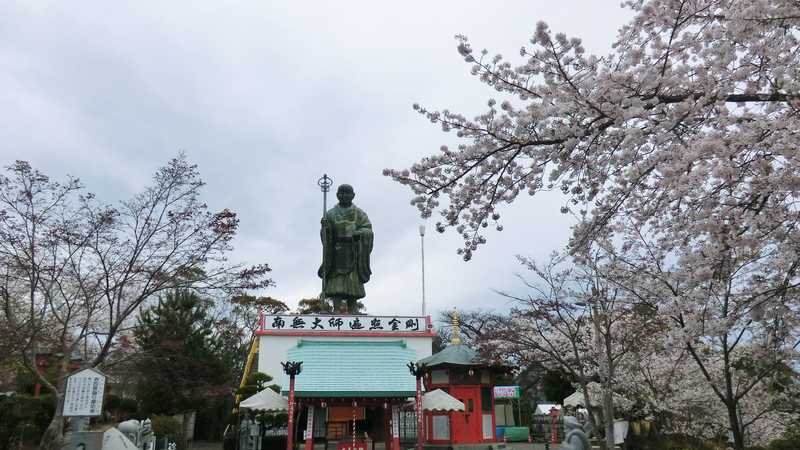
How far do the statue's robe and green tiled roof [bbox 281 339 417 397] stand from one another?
6.36 m

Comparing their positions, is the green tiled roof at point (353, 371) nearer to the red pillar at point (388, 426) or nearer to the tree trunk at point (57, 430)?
the red pillar at point (388, 426)

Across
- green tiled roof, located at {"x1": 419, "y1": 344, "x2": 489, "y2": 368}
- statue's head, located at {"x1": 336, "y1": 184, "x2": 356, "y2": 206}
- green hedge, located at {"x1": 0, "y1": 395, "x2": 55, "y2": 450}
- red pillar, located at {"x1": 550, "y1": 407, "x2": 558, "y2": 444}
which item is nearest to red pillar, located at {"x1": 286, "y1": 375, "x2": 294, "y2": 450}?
green hedge, located at {"x1": 0, "y1": 395, "x2": 55, "y2": 450}

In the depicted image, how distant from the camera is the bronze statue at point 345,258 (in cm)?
1989

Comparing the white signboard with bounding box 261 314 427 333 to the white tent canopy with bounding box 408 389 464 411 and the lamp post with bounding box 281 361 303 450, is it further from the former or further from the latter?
the lamp post with bounding box 281 361 303 450

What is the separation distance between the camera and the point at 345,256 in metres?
20.2

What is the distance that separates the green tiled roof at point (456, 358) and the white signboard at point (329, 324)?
1684 mm

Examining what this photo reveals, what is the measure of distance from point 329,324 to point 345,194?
4895mm

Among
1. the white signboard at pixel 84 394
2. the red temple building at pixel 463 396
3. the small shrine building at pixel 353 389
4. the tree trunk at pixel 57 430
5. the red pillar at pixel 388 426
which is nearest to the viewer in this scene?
the white signboard at pixel 84 394

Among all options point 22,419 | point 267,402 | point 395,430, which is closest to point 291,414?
point 267,402

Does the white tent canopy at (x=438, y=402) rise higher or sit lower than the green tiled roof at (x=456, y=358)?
lower

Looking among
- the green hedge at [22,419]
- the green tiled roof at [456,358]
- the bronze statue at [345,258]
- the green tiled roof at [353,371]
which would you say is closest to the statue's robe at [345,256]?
the bronze statue at [345,258]

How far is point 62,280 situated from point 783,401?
13.4 m

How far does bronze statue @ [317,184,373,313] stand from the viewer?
19.9 metres

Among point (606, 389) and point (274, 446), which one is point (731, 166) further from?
point (274, 446)
